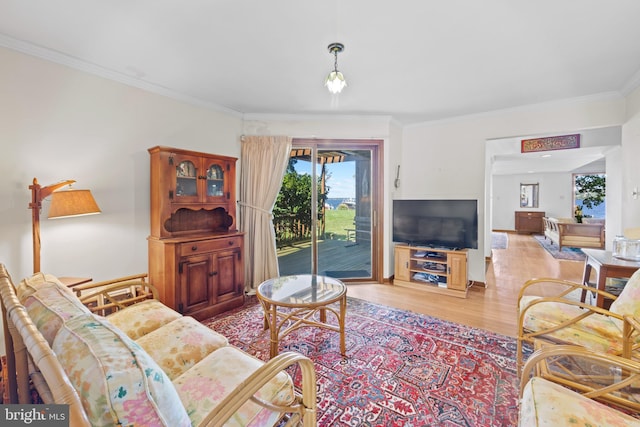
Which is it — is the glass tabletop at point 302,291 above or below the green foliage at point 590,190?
below

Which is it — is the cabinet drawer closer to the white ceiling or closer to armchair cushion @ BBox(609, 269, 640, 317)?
the white ceiling

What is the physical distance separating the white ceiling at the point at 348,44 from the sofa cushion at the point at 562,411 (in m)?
2.13

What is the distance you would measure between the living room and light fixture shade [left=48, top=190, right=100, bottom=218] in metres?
0.39

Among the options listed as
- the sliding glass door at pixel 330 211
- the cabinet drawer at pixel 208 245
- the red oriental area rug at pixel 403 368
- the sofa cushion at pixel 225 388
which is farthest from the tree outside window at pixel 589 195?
the sofa cushion at pixel 225 388

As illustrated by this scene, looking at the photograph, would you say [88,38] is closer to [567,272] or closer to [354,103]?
[354,103]

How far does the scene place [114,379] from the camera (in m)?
0.69

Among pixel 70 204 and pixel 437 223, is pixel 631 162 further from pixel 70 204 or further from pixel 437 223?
pixel 70 204

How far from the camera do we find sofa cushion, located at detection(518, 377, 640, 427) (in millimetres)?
1056

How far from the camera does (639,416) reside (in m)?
1.57

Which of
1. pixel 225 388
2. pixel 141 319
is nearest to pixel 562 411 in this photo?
pixel 225 388

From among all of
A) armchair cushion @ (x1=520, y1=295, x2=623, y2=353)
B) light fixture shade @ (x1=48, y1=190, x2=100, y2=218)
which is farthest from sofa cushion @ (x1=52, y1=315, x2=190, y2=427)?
armchair cushion @ (x1=520, y1=295, x2=623, y2=353)

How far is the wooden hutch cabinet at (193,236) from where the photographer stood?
8.66 feet
